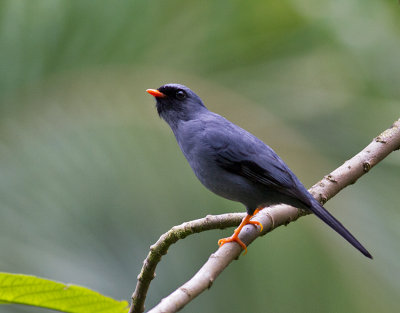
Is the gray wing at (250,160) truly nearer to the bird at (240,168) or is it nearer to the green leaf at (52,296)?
the bird at (240,168)

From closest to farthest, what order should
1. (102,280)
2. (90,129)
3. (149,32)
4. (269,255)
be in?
1. (102,280)
2. (269,255)
3. (90,129)
4. (149,32)

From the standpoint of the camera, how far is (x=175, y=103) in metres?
4.14

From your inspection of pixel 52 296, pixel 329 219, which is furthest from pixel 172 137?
pixel 52 296

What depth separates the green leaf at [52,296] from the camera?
7.39 ft

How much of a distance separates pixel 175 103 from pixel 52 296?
209 cm

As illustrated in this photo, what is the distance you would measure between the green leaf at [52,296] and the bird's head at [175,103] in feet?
6.37

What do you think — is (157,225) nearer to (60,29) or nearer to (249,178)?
(249,178)

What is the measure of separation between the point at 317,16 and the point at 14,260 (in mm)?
3439

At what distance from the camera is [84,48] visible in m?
5.21

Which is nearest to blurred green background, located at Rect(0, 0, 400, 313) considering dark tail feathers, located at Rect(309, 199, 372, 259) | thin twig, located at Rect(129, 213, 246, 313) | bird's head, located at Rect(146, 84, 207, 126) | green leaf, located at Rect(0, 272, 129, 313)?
bird's head, located at Rect(146, 84, 207, 126)

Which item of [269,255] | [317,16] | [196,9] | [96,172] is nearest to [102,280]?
[96,172]

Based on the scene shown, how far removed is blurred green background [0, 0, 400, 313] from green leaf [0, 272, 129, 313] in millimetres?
1909

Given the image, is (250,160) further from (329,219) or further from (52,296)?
(52,296)

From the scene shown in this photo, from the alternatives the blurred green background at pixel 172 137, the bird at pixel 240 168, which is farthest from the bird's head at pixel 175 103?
the blurred green background at pixel 172 137
